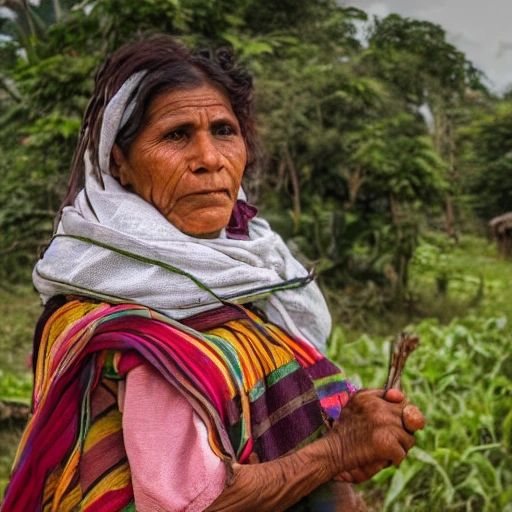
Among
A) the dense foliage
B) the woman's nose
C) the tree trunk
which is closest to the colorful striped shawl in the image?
the woman's nose

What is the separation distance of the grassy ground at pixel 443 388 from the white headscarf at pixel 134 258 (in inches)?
79.1

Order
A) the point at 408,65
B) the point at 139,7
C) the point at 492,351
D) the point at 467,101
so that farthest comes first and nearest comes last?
1. the point at 467,101
2. the point at 408,65
3. the point at 139,7
4. the point at 492,351

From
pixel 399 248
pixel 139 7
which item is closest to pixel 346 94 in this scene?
pixel 399 248

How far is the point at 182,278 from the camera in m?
1.15

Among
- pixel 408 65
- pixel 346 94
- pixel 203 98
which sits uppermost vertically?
pixel 408 65

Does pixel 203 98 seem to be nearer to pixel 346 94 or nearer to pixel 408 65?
pixel 346 94

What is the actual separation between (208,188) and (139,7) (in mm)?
3733

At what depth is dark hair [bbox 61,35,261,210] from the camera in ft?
4.04

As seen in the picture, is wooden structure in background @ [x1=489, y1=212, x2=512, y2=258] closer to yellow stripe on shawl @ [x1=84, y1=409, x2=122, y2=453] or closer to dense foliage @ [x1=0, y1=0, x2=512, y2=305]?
dense foliage @ [x1=0, y1=0, x2=512, y2=305]

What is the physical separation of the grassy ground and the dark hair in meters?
2.07

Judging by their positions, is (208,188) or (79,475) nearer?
(79,475)

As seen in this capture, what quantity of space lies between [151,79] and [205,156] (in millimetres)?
194

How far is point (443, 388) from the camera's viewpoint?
12.1ft

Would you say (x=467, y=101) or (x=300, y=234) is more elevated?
(x=467, y=101)
